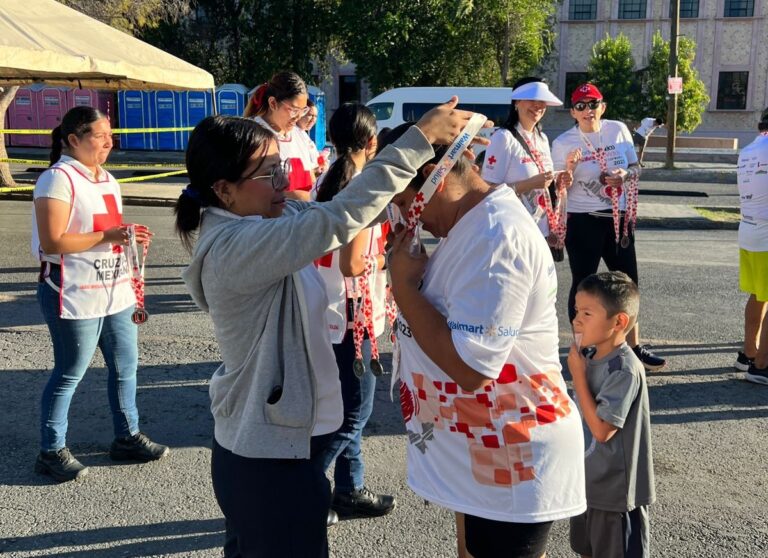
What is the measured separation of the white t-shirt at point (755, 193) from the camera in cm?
530

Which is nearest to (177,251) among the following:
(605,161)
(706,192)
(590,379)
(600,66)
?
(605,161)

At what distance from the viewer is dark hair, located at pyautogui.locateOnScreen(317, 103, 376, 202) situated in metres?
3.30

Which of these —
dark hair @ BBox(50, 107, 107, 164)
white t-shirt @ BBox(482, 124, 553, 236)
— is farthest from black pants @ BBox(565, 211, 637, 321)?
dark hair @ BBox(50, 107, 107, 164)

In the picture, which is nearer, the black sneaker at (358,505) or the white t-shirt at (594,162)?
the black sneaker at (358,505)

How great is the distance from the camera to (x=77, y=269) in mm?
3811

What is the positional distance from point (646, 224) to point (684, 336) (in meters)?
7.22

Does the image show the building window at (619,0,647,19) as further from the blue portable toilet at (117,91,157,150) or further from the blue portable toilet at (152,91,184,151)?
the blue portable toilet at (117,91,157,150)

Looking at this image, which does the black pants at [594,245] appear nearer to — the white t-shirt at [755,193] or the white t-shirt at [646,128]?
the white t-shirt at [755,193]

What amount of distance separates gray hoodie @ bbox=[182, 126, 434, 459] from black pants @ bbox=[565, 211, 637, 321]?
3.83 meters

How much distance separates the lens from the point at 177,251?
1009 cm

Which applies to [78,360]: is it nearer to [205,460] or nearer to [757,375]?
[205,460]

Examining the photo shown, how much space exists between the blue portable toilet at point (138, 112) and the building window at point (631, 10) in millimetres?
23312

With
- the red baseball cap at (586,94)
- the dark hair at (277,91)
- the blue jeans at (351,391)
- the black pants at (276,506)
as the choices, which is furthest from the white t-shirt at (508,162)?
the black pants at (276,506)

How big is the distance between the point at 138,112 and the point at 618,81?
1862cm
